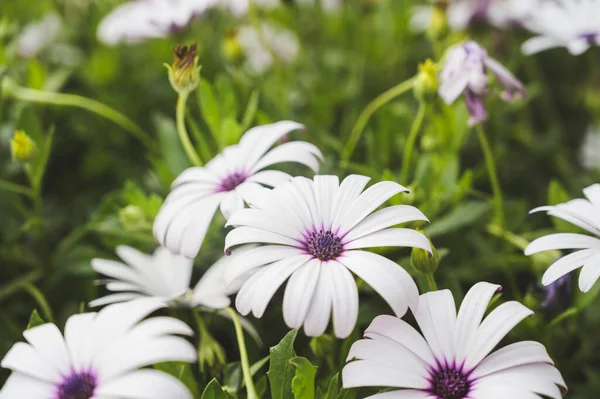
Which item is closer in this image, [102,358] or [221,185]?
[102,358]

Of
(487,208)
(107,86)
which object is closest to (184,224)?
(487,208)

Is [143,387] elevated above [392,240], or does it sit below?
below

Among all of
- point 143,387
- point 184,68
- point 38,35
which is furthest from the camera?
→ point 38,35

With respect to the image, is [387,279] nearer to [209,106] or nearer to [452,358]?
[452,358]

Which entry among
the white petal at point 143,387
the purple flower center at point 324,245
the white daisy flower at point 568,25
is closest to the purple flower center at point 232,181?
the purple flower center at point 324,245

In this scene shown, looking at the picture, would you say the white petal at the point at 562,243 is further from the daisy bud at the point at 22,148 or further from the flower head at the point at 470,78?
the daisy bud at the point at 22,148

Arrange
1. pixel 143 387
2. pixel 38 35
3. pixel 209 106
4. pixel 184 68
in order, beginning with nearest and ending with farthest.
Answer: pixel 143 387
pixel 184 68
pixel 209 106
pixel 38 35

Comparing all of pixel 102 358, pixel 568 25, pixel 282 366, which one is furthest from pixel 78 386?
pixel 568 25
